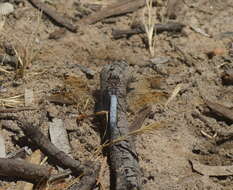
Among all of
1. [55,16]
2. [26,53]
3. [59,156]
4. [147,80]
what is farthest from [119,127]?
[55,16]

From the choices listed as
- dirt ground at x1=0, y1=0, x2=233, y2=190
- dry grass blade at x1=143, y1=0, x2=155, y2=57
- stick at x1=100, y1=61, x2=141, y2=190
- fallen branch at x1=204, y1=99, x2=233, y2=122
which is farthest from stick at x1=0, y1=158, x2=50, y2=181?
dry grass blade at x1=143, y1=0, x2=155, y2=57

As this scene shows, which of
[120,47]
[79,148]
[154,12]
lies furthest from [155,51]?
[79,148]

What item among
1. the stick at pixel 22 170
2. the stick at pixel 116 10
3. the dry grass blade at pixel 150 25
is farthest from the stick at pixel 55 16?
the stick at pixel 22 170

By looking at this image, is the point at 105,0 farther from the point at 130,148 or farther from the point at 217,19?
the point at 130,148

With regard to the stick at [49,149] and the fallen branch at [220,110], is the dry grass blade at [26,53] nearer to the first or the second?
the stick at [49,149]

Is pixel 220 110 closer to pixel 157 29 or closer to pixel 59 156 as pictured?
pixel 157 29

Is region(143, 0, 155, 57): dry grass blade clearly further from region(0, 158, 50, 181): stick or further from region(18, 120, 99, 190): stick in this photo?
region(0, 158, 50, 181): stick
